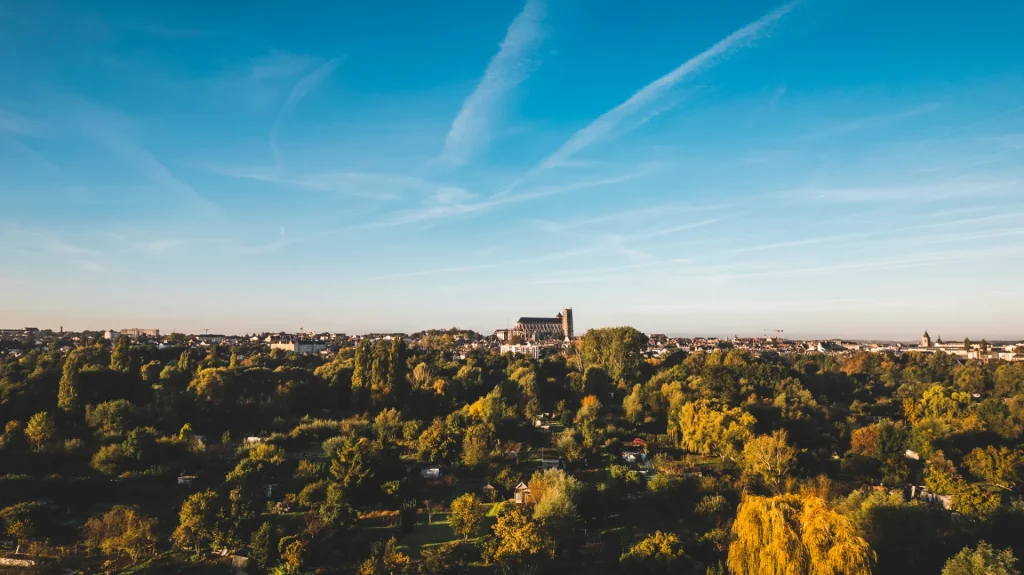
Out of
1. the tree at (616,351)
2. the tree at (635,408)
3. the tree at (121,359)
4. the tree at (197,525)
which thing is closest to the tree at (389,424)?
the tree at (197,525)

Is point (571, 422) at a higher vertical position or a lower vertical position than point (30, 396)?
lower

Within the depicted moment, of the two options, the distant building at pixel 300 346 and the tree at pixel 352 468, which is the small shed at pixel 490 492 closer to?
the tree at pixel 352 468

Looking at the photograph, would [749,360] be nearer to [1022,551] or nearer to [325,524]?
[1022,551]

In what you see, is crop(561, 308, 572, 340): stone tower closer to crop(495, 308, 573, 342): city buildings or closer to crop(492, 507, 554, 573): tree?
crop(495, 308, 573, 342): city buildings

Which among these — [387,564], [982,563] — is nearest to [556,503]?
[387,564]

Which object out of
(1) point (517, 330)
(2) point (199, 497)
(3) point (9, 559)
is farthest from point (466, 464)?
(1) point (517, 330)
